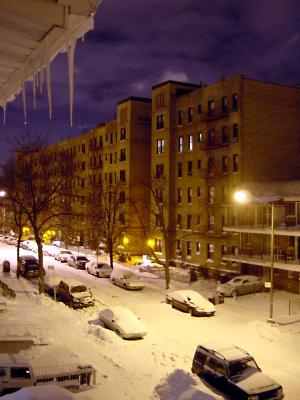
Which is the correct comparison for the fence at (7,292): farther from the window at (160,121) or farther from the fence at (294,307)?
the window at (160,121)

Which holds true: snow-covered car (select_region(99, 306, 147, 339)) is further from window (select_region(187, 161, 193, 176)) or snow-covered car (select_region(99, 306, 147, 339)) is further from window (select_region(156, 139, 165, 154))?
window (select_region(156, 139, 165, 154))

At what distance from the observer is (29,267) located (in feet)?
146

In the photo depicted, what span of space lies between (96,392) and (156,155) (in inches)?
1694

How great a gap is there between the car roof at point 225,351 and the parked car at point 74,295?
47.7 feet

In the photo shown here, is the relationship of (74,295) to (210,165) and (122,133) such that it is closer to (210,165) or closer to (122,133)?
(210,165)

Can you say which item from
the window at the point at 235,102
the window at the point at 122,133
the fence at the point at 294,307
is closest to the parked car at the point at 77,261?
the window at the point at 122,133

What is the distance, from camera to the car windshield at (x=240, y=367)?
55.8 feet

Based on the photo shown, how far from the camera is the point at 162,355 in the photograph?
68.3 ft

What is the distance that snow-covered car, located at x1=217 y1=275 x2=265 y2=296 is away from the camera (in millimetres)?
37344

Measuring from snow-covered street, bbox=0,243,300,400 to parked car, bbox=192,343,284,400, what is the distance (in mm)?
542

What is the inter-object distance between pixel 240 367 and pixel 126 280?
917 inches

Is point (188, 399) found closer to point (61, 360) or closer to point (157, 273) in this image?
point (61, 360)

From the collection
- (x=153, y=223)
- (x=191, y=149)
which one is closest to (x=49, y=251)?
(x=153, y=223)

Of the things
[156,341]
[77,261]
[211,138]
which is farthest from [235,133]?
[156,341]
